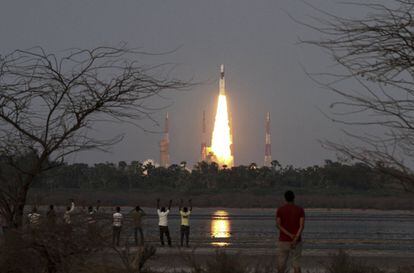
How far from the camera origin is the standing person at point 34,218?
12.7m

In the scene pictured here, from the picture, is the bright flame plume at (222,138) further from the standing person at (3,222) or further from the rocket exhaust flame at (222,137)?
the standing person at (3,222)

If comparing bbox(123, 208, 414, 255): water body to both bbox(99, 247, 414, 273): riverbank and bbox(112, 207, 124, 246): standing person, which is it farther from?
bbox(99, 247, 414, 273): riverbank

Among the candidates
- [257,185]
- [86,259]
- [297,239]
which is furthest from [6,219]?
[257,185]

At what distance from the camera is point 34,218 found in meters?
12.8

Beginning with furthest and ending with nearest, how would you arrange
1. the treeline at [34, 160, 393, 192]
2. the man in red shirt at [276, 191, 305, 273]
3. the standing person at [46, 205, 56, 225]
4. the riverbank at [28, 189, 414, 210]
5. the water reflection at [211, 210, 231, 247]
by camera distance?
1. the treeline at [34, 160, 393, 192]
2. the riverbank at [28, 189, 414, 210]
3. the water reflection at [211, 210, 231, 247]
4. the man in red shirt at [276, 191, 305, 273]
5. the standing person at [46, 205, 56, 225]

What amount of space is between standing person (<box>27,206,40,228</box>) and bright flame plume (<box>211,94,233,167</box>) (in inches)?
4007

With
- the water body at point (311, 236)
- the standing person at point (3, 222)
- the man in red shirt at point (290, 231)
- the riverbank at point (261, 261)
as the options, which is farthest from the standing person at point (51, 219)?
the riverbank at point (261, 261)

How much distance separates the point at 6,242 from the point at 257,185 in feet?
378

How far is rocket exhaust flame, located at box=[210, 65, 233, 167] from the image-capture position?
116 metres

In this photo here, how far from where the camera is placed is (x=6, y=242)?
41.8 feet

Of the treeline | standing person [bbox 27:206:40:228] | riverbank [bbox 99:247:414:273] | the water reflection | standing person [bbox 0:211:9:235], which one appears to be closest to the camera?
standing person [bbox 27:206:40:228]

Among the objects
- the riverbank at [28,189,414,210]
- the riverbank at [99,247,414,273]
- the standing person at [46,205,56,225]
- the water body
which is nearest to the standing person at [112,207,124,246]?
the water body

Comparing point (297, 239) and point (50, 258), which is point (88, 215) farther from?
point (297, 239)

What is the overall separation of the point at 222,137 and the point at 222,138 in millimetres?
642
